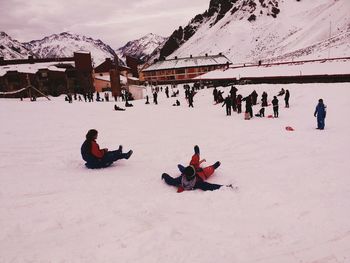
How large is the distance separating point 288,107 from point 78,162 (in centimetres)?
1692

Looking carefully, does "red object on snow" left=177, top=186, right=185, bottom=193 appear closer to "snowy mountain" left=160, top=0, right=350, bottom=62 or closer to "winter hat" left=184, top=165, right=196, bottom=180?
"winter hat" left=184, top=165, right=196, bottom=180

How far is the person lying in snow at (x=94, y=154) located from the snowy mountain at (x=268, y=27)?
7810 centimetres

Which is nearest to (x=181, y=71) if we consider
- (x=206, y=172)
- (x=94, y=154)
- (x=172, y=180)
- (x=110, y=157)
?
(x=110, y=157)

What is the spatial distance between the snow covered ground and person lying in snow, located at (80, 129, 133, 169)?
10.7 inches

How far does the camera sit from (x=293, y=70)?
36062 mm

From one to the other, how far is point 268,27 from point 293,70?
84.8 metres

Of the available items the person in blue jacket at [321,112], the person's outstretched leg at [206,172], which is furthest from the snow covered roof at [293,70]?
the person's outstretched leg at [206,172]

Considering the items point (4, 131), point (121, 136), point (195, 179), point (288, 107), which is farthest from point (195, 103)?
point (195, 179)

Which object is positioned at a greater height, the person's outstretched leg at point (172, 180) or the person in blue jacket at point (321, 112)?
the person in blue jacket at point (321, 112)

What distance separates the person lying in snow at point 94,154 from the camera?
7812 millimetres

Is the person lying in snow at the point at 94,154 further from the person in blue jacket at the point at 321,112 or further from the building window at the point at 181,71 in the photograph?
the building window at the point at 181,71

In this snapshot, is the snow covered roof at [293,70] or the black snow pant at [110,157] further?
the snow covered roof at [293,70]

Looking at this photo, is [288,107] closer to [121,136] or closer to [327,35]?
[121,136]

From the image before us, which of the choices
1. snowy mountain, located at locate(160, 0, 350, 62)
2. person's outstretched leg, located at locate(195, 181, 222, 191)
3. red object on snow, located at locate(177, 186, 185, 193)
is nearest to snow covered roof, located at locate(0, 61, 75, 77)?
red object on snow, located at locate(177, 186, 185, 193)
